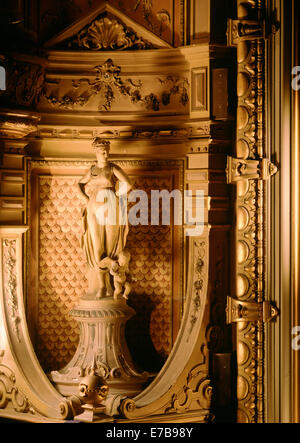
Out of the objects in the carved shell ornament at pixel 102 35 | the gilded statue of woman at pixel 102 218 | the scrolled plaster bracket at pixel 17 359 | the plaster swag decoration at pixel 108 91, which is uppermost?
the carved shell ornament at pixel 102 35

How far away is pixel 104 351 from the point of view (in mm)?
6402

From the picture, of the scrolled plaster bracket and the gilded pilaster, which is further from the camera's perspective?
the scrolled plaster bracket

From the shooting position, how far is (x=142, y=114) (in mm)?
6887

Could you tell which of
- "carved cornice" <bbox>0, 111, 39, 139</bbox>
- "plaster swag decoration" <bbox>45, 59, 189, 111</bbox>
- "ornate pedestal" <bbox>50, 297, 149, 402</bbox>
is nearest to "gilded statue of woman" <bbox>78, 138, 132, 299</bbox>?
"ornate pedestal" <bbox>50, 297, 149, 402</bbox>

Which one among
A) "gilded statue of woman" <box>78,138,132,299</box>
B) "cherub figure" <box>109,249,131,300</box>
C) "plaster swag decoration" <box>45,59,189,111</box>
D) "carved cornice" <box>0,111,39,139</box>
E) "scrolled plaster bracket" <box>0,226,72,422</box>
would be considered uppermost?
"plaster swag decoration" <box>45,59,189,111</box>

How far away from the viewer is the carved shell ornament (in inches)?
272

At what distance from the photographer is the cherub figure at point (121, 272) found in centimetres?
638

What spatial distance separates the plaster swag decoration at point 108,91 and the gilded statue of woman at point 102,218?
569 millimetres

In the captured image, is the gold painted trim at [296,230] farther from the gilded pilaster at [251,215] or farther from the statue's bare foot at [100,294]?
the statue's bare foot at [100,294]

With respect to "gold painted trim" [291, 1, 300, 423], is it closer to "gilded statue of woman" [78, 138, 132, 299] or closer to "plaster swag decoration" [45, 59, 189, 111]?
"gilded statue of woman" [78, 138, 132, 299]

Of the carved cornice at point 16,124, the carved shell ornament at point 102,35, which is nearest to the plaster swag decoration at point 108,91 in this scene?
the carved shell ornament at point 102,35

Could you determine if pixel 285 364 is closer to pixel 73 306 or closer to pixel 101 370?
pixel 101 370

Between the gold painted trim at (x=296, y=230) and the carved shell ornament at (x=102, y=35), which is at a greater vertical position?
the carved shell ornament at (x=102, y=35)

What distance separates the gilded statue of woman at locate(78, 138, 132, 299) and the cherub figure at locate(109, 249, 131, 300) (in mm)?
46
